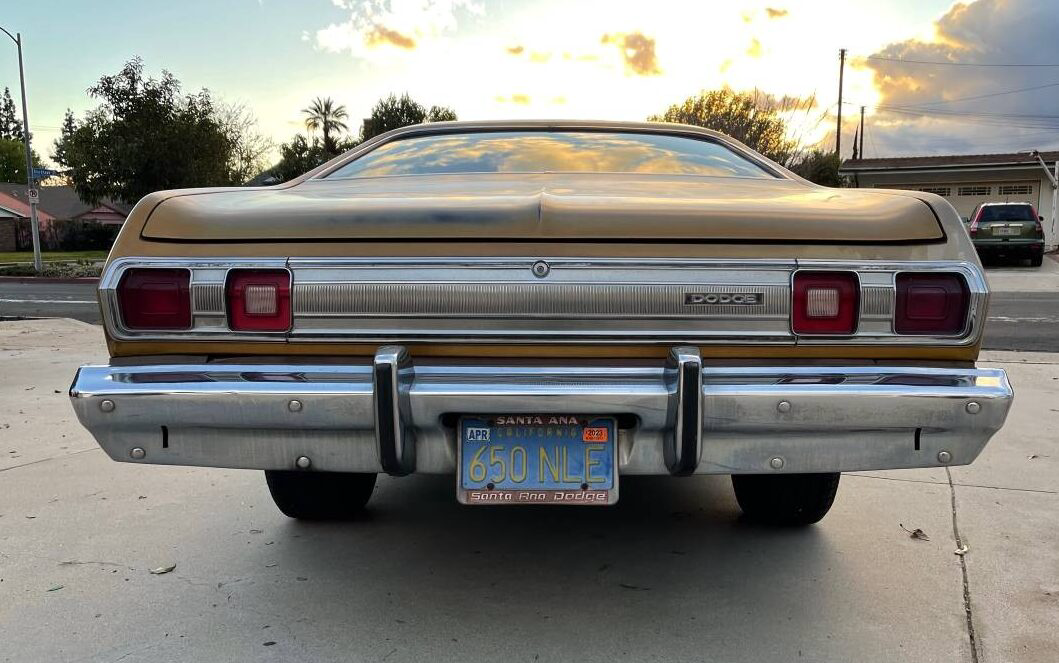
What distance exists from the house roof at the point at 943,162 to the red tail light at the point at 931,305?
2861 cm

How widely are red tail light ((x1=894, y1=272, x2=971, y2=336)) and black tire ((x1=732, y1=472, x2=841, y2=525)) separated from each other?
0.90 m

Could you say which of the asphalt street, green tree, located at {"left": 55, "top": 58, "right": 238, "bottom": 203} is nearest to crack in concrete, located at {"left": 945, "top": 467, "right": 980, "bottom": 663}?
the asphalt street

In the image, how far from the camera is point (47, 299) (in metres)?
14.0

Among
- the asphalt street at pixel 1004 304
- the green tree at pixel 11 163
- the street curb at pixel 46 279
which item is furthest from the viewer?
the green tree at pixel 11 163

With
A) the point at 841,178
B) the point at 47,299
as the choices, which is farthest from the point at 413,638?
the point at 841,178

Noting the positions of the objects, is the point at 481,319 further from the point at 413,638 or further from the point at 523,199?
the point at 413,638

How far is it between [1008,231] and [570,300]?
1893cm

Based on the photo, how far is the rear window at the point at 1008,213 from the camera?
701 inches

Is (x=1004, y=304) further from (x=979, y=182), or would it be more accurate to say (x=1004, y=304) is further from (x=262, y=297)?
(x=979, y=182)

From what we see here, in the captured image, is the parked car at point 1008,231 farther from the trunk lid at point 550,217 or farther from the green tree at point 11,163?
the green tree at point 11,163

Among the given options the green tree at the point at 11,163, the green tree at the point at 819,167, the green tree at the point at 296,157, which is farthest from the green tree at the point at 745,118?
the green tree at the point at 11,163

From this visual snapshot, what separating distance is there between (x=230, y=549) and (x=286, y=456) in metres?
1.08

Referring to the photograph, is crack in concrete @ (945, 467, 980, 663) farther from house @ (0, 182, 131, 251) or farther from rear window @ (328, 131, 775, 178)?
house @ (0, 182, 131, 251)

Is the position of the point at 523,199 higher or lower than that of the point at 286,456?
higher
